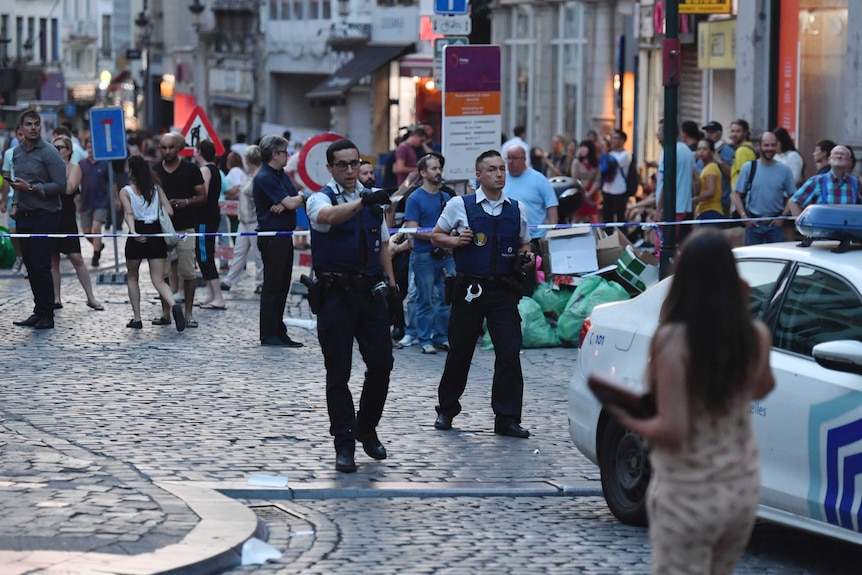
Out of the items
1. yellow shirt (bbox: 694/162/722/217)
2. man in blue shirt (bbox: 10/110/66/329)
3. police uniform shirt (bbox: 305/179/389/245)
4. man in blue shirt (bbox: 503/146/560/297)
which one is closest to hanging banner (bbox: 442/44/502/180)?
man in blue shirt (bbox: 503/146/560/297)

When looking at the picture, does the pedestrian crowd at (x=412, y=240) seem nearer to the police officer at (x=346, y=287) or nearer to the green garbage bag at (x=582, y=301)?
the police officer at (x=346, y=287)

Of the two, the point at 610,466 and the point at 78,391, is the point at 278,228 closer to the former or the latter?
the point at 78,391

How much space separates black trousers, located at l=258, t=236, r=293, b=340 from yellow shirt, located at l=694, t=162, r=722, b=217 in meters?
5.03

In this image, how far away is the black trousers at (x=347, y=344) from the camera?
9062 mm

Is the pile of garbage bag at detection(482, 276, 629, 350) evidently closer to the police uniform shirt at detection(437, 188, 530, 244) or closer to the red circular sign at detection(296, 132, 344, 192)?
the red circular sign at detection(296, 132, 344, 192)

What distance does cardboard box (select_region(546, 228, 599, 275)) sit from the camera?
15328 millimetres

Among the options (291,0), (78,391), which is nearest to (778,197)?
(78,391)

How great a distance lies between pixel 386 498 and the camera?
8656 mm

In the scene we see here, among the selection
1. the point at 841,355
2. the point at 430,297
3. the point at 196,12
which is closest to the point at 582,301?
the point at 430,297

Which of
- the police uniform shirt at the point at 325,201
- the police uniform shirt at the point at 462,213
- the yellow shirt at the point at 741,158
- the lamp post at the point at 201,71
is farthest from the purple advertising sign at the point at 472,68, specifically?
the lamp post at the point at 201,71

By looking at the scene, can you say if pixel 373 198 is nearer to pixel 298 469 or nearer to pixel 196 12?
pixel 298 469

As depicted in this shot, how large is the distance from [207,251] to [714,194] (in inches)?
207

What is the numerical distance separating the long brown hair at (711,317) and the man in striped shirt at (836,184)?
33.8 feet

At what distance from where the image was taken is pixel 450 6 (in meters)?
19.1
